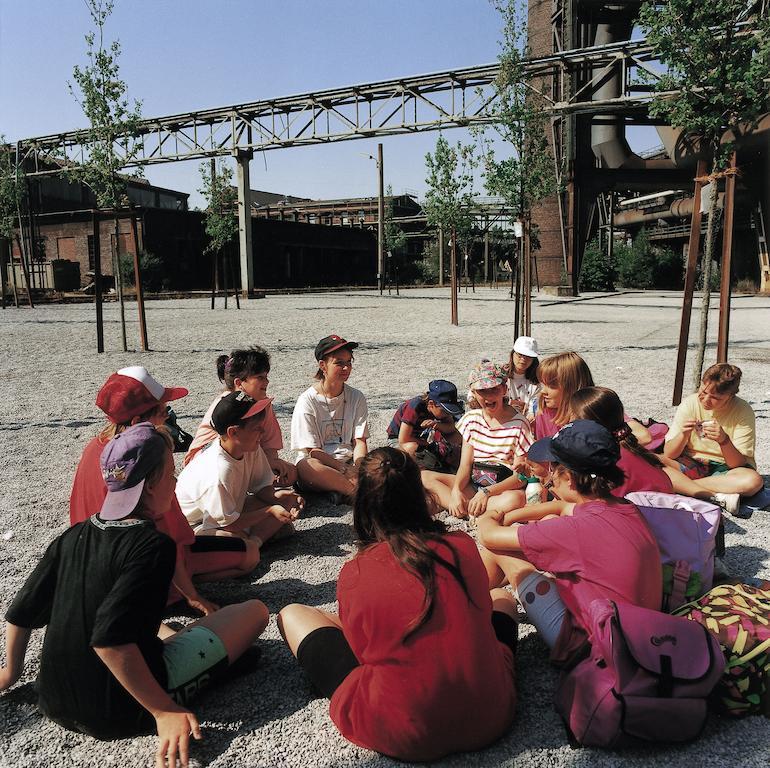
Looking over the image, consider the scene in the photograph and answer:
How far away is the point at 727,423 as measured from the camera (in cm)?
476

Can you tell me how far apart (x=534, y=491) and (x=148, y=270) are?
3433 cm

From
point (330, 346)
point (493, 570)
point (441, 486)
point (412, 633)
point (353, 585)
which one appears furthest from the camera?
point (330, 346)

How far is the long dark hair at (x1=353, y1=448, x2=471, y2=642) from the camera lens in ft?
7.27

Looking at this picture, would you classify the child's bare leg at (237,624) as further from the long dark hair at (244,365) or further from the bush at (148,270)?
the bush at (148,270)

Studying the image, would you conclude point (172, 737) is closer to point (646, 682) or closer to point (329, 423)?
point (646, 682)

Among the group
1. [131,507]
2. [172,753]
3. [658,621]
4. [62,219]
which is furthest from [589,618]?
[62,219]

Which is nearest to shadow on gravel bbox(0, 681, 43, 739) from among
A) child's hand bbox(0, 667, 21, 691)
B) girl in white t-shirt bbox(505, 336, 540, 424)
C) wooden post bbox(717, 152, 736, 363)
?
child's hand bbox(0, 667, 21, 691)

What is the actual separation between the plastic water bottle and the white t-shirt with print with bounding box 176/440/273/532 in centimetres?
169

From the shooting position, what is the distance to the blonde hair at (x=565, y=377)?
447cm

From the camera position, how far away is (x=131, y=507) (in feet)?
7.64

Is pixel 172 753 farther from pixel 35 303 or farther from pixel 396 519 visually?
pixel 35 303

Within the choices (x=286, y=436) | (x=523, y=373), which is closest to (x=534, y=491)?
(x=523, y=373)

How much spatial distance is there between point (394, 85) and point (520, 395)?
2131 centimetres

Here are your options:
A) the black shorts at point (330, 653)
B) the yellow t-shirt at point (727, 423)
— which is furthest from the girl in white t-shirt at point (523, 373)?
the black shorts at point (330, 653)
